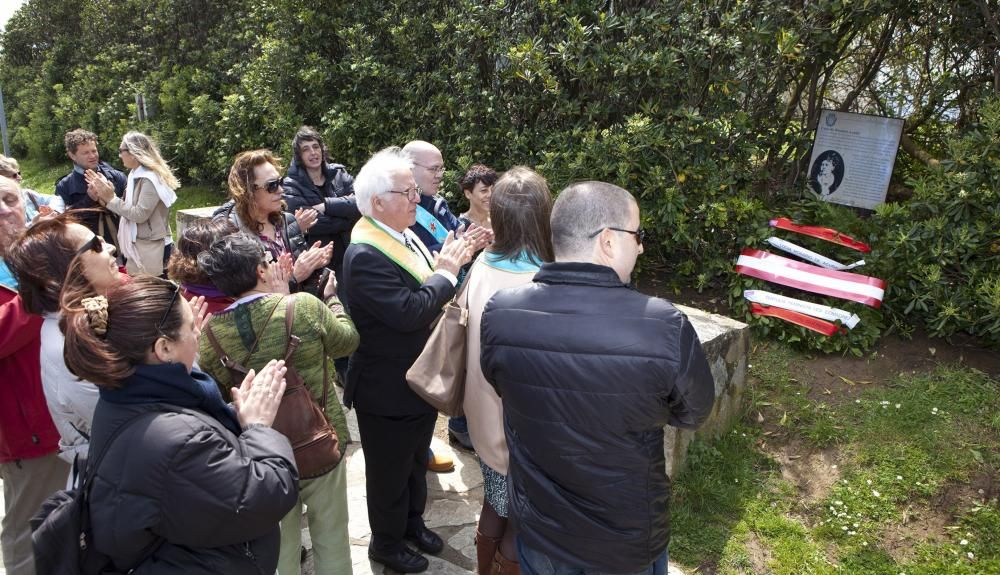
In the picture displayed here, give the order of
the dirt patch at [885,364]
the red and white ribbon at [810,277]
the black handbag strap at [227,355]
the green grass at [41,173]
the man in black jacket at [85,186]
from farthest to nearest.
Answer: the green grass at [41,173] < the man in black jacket at [85,186] < the red and white ribbon at [810,277] < the dirt patch at [885,364] < the black handbag strap at [227,355]

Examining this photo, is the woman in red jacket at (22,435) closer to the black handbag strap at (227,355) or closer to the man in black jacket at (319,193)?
the black handbag strap at (227,355)

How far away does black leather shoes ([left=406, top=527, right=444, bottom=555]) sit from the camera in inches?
141

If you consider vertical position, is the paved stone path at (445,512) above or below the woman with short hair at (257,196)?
below

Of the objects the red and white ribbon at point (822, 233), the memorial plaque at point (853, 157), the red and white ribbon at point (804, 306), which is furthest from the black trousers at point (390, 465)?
the memorial plaque at point (853, 157)

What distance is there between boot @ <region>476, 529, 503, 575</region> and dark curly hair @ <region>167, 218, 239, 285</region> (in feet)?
5.08

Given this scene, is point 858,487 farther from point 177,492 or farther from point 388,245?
point 177,492

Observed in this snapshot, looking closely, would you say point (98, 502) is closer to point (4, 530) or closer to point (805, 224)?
A: point (4, 530)

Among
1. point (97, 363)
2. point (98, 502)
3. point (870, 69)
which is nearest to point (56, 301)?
point (97, 363)

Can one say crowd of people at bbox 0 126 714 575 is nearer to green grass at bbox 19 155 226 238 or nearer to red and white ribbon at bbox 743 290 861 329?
red and white ribbon at bbox 743 290 861 329

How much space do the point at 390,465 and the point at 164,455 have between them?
5.04ft

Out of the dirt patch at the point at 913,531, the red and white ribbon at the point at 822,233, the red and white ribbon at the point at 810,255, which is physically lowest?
the dirt patch at the point at 913,531

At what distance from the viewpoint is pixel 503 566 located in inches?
107

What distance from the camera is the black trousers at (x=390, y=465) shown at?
10.6 ft

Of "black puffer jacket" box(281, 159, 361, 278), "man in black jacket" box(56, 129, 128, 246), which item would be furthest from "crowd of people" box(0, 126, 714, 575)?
"man in black jacket" box(56, 129, 128, 246)
